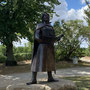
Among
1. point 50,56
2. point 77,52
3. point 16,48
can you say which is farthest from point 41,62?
point 16,48

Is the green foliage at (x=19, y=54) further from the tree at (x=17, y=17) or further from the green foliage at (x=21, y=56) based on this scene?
the tree at (x=17, y=17)

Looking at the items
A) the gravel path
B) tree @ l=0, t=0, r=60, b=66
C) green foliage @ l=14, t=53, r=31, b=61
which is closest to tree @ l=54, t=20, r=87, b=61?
tree @ l=0, t=0, r=60, b=66

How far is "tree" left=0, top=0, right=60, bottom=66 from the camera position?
1237 centimetres

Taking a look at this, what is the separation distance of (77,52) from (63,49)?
210 centimetres

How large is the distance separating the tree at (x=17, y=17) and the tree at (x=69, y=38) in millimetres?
3422

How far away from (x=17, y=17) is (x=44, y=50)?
31.2 ft

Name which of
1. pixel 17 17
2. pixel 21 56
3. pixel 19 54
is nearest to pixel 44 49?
pixel 17 17

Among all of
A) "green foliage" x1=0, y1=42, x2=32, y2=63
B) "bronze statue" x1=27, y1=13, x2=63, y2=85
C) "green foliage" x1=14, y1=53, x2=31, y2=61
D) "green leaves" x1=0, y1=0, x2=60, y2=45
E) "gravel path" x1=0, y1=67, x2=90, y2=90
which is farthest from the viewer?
"green foliage" x1=14, y1=53, x2=31, y2=61

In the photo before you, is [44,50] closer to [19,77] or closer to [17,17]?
[19,77]

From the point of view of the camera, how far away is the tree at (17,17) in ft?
40.6

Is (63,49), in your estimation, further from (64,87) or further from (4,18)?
(64,87)

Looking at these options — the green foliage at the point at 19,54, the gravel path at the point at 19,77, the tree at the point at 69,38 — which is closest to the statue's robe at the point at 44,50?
the gravel path at the point at 19,77

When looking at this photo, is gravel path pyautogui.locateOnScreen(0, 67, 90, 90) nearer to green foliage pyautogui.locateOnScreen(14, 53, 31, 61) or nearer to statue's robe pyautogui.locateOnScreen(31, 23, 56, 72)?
statue's robe pyautogui.locateOnScreen(31, 23, 56, 72)

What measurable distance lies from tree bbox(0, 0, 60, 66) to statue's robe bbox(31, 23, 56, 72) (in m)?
7.99
